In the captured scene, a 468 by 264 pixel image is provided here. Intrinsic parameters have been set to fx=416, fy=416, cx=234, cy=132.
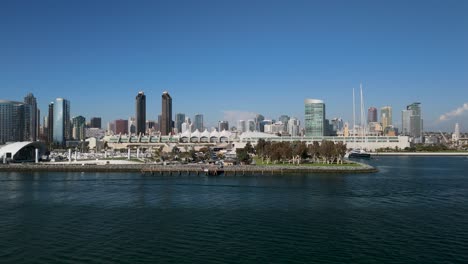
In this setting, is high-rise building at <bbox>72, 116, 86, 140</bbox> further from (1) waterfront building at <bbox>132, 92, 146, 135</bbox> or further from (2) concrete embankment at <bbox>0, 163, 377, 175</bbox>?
(2) concrete embankment at <bbox>0, 163, 377, 175</bbox>

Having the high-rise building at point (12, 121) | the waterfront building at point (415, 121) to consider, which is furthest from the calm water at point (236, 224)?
the waterfront building at point (415, 121)

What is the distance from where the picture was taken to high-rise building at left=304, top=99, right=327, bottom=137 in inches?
5133

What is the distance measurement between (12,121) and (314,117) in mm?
89298

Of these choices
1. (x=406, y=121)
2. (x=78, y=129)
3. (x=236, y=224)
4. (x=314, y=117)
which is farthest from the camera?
(x=406, y=121)

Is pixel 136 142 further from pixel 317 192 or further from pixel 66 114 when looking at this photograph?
pixel 317 192

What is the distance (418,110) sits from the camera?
18625cm

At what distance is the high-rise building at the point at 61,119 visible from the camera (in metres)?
152

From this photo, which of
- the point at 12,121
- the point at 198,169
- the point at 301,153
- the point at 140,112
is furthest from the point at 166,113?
the point at 198,169

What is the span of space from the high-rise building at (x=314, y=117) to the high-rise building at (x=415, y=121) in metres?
67.1

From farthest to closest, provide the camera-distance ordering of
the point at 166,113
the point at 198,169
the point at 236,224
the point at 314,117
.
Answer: the point at 166,113 < the point at 314,117 < the point at 198,169 < the point at 236,224

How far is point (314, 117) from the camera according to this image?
432 feet

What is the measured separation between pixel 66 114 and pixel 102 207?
148412 mm

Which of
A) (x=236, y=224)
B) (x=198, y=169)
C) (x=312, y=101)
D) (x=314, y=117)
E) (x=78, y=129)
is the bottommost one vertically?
(x=236, y=224)

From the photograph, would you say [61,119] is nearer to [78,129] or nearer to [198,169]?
[78,129]
